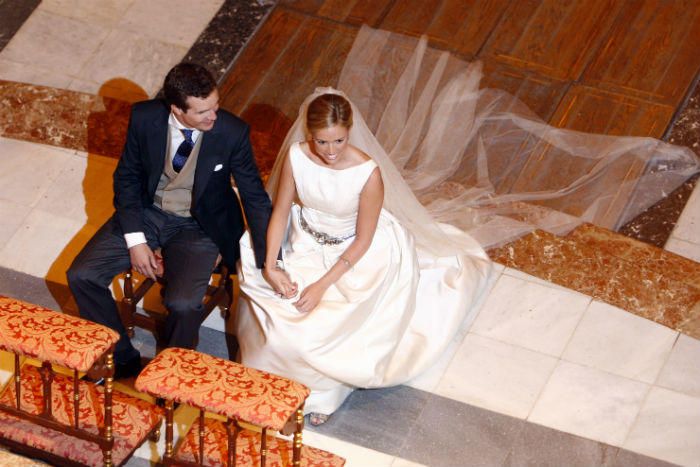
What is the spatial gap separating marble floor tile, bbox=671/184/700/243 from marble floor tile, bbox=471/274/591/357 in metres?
0.76

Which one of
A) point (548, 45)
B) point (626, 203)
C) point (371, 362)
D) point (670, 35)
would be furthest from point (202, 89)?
point (670, 35)

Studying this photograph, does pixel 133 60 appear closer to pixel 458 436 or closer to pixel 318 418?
pixel 318 418

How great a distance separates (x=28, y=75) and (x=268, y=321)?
3.02 metres

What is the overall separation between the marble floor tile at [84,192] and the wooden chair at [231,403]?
85.3 inches

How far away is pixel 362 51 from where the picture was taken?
675 cm

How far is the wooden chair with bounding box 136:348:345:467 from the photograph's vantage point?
3.80m

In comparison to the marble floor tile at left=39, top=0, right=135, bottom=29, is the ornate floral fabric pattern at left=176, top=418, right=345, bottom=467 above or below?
below

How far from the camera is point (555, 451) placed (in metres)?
4.95

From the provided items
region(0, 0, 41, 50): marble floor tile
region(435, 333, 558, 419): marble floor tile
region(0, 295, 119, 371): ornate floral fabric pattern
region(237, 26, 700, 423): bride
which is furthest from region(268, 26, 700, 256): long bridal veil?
region(0, 0, 41, 50): marble floor tile

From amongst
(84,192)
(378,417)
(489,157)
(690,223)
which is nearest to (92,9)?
(84,192)

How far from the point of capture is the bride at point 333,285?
4859 mm

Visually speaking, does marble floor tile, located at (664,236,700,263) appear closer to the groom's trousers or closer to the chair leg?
the groom's trousers

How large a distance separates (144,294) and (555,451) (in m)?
2.05

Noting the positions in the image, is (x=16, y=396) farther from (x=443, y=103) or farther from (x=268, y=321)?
(x=443, y=103)
